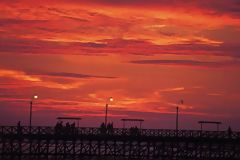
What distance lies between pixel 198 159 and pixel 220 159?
118 inches

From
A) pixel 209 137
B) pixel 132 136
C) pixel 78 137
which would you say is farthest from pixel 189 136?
pixel 78 137

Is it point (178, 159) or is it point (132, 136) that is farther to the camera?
point (178, 159)

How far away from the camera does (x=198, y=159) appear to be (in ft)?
242

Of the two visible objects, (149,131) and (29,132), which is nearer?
(29,132)

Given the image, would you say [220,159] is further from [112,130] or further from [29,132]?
[29,132]

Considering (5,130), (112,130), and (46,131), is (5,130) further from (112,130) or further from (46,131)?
(112,130)

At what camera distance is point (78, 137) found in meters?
66.6

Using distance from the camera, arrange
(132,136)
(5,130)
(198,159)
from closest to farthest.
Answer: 1. (5,130)
2. (132,136)
3. (198,159)

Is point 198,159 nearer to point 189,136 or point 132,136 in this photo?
point 189,136

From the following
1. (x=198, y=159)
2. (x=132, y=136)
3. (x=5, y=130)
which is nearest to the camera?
(x=5, y=130)

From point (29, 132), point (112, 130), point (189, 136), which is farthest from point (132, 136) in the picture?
point (29, 132)

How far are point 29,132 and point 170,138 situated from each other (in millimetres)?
15759

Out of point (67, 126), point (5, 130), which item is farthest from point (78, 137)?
point (5, 130)

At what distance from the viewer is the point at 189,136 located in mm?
70812
